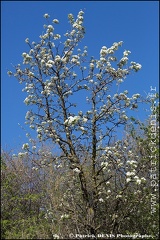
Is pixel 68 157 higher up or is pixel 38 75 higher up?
pixel 38 75

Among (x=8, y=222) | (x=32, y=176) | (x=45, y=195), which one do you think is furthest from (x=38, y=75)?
(x=32, y=176)

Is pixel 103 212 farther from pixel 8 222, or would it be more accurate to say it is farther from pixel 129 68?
pixel 129 68

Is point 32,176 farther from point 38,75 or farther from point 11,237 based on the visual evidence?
point 11,237

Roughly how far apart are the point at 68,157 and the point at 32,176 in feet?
17.5

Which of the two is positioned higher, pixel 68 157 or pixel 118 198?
pixel 68 157

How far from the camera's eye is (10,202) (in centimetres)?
1050

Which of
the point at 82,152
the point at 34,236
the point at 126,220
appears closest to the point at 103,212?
the point at 126,220

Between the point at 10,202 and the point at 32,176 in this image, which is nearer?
the point at 10,202

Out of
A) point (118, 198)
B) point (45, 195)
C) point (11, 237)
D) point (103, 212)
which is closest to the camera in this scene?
point (11, 237)

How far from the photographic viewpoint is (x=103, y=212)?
1021 centimetres

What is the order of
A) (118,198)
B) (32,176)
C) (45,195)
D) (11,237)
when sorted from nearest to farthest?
(11,237), (118,198), (45,195), (32,176)

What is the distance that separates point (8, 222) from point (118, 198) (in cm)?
287

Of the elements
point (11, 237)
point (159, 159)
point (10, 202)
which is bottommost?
point (11, 237)

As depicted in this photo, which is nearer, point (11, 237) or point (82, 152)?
point (11, 237)
